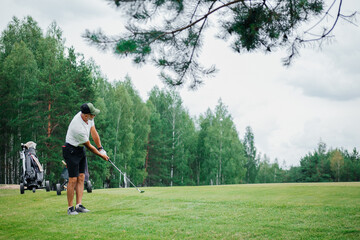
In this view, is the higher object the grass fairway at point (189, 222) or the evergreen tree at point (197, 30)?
the evergreen tree at point (197, 30)

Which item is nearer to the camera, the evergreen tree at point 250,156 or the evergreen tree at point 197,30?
the evergreen tree at point 197,30

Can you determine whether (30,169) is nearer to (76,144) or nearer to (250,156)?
(76,144)

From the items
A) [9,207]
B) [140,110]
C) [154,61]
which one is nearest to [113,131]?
[140,110]

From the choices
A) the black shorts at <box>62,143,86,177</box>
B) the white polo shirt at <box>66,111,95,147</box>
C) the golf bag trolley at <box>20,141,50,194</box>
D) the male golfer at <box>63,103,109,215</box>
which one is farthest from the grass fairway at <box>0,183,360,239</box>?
the golf bag trolley at <box>20,141,50,194</box>

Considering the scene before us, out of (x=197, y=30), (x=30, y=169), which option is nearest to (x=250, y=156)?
(x=30, y=169)

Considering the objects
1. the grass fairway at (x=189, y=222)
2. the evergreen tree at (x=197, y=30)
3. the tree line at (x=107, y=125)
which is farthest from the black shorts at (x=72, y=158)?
the tree line at (x=107, y=125)

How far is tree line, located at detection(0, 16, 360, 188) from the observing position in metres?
23.5

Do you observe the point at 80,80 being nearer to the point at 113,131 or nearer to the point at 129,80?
the point at 113,131

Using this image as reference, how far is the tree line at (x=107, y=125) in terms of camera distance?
23.5 m

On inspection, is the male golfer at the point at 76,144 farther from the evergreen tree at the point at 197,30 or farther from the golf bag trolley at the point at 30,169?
the golf bag trolley at the point at 30,169

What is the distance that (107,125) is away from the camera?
1257 inches

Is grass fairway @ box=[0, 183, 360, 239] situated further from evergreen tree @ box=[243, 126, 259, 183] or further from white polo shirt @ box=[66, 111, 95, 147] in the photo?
evergreen tree @ box=[243, 126, 259, 183]

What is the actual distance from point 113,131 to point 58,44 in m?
10.7

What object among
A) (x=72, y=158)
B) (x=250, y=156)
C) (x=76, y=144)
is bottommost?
(x=250, y=156)
